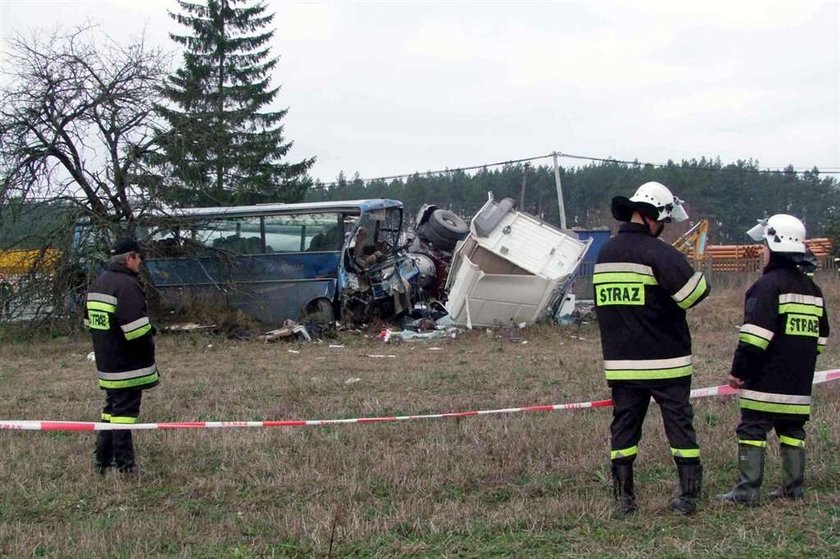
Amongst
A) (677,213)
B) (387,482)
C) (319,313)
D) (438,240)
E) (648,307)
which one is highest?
(677,213)

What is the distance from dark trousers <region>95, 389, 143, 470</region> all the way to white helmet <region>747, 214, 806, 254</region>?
4028mm

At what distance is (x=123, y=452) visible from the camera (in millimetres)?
5469

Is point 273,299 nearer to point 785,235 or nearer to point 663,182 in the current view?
point 785,235

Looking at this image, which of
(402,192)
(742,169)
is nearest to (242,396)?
(402,192)

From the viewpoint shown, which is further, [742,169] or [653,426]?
[742,169]

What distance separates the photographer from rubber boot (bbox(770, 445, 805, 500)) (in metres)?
4.52

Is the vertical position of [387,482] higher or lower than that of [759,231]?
lower

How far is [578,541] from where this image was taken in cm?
398

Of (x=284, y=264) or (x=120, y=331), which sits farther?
(x=284, y=264)

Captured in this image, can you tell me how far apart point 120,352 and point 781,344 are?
4.01 m

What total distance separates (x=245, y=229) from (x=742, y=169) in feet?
112

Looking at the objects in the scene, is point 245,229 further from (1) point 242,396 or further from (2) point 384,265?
(1) point 242,396

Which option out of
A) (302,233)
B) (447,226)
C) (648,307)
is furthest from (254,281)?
(648,307)

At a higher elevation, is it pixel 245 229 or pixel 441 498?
pixel 245 229
